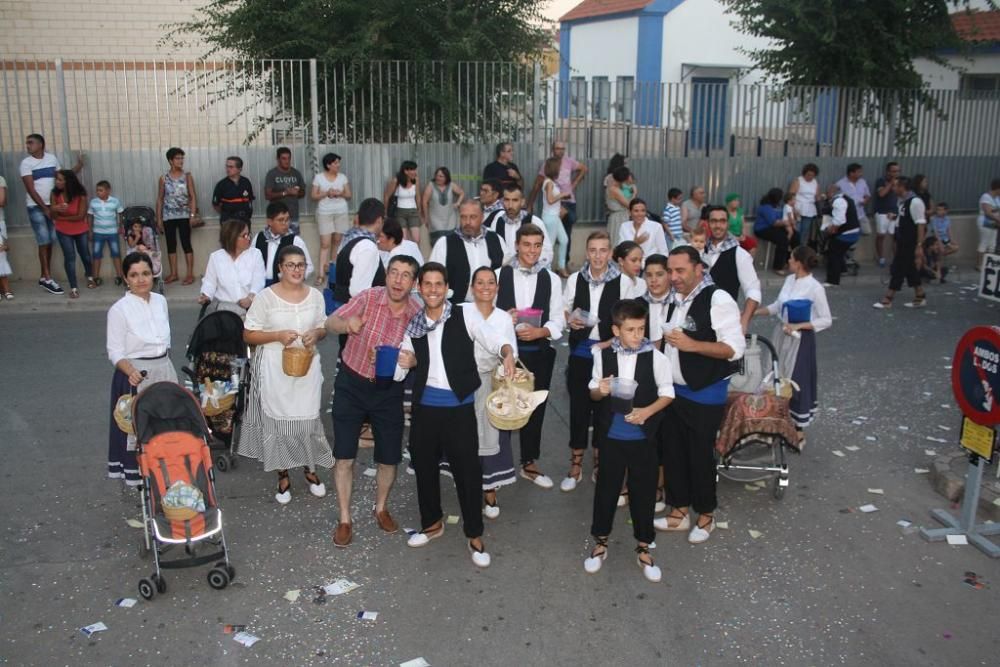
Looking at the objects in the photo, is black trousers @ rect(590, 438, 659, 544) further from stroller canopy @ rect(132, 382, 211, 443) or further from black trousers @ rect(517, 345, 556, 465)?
stroller canopy @ rect(132, 382, 211, 443)

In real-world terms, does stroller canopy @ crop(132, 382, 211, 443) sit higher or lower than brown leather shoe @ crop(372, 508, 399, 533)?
higher

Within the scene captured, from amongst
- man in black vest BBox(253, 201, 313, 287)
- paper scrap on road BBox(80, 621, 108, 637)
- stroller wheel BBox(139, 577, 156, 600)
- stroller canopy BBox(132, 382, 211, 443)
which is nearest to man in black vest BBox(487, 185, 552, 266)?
man in black vest BBox(253, 201, 313, 287)

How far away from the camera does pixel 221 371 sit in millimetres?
7184

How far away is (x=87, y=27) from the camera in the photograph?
21547mm

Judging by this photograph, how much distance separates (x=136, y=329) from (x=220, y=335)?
87cm

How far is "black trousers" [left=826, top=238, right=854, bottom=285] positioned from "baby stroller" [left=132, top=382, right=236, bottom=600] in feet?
37.4

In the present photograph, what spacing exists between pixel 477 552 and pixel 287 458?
1.56 meters

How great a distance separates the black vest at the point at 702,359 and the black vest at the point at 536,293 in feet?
3.93

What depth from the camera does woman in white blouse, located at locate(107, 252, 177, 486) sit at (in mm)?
6340

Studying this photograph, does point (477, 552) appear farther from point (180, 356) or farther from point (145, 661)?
point (180, 356)

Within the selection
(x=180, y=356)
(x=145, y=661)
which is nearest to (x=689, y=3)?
(x=180, y=356)

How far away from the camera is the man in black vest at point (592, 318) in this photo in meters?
6.79

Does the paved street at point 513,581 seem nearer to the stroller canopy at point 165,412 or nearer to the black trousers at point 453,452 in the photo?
the black trousers at point 453,452

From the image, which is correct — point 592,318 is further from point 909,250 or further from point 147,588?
point 909,250
